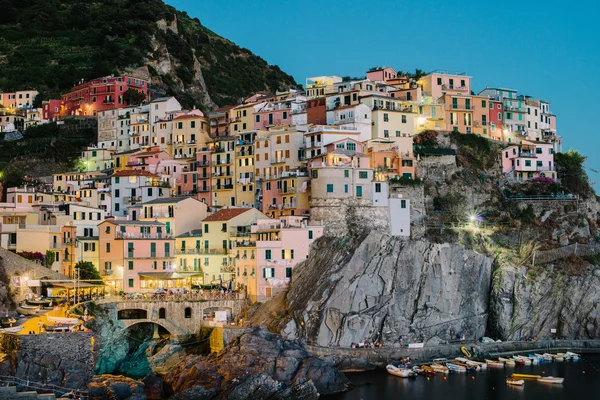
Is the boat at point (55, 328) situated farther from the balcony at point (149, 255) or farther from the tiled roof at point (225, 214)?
the tiled roof at point (225, 214)

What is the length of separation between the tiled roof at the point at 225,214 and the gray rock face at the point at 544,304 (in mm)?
21788

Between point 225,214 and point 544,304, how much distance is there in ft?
89.9

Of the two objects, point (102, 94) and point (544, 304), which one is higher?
point (102, 94)

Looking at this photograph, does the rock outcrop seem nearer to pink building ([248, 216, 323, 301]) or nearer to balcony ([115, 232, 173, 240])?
pink building ([248, 216, 323, 301])

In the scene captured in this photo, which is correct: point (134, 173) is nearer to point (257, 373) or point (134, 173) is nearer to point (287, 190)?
point (287, 190)

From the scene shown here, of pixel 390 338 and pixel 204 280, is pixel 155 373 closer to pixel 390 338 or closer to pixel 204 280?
pixel 204 280

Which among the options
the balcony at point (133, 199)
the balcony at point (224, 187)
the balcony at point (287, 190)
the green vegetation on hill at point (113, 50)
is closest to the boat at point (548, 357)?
the balcony at point (287, 190)

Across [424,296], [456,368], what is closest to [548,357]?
[456,368]

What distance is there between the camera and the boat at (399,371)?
197 feet

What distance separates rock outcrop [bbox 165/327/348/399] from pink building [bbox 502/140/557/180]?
3618cm

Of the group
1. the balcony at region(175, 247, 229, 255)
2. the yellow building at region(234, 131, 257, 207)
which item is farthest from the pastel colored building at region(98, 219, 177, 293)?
the yellow building at region(234, 131, 257, 207)

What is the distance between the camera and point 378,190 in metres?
73.2

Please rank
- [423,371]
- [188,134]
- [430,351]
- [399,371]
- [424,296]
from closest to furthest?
[399,371] < [423,371] < [430,351] < [424,296] < [188,134]

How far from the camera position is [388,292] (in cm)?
6562
